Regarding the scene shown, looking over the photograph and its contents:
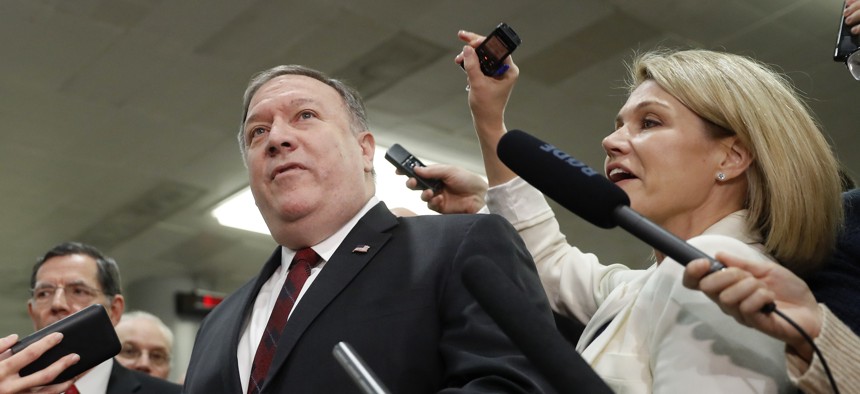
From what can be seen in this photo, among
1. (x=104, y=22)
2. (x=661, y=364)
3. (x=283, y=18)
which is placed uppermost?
(x=104, y=22)

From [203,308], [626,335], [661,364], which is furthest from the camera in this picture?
[203,308]

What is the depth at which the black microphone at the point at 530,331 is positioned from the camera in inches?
42.3

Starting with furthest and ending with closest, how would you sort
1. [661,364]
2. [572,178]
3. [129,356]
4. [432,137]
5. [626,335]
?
1. [432,137]
2. [129,356]
3. [626,335]
4. [661,364]
5. [572,178]

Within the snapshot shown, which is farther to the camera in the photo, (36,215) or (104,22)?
(36,215)

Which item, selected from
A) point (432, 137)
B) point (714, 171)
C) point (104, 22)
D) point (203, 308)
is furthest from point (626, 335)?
point (203, 308)

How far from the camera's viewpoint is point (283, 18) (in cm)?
515

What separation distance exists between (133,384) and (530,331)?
7.72 feet

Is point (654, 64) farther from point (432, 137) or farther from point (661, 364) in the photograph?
point (432, 137)

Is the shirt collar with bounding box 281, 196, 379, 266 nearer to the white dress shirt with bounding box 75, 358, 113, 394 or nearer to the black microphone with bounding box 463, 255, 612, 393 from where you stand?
the black microphone with bounding box 463, 255, 612, 393

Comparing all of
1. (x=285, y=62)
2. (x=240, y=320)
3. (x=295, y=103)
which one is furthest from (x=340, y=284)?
(x=285, y=62)

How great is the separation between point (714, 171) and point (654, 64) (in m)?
0.25

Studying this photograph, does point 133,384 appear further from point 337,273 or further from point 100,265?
point 337,273

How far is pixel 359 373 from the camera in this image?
107 centimetres

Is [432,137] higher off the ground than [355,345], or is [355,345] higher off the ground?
[432,137]
